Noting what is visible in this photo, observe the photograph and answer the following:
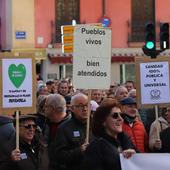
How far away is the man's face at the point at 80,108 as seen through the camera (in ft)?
23.6

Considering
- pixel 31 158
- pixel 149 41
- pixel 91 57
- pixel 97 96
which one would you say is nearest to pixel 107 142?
pixel 31 158

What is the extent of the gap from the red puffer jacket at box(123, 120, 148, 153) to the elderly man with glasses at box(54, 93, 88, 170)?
86cm

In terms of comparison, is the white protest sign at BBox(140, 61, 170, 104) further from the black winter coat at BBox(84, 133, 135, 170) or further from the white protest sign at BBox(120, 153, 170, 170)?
the black winter coat at BBox(84, 133, 135, 170)

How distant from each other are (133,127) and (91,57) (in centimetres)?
154

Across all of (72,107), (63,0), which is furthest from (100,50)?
(63,0)

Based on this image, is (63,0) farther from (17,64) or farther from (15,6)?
(17,64)

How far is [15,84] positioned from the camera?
22.0 feet

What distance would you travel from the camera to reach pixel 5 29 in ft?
96.9

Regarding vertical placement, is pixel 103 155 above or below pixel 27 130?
below

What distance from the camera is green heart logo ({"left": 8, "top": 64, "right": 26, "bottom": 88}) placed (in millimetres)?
6689

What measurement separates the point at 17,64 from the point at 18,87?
0.79 ft

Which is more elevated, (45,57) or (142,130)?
(45,57)

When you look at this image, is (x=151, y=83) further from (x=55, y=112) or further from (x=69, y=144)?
(x=55, y=112)

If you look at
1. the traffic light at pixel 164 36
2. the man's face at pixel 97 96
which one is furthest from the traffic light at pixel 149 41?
the man's face at pixel 97 96
